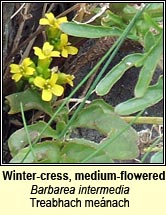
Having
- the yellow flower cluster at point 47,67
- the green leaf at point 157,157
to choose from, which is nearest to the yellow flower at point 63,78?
the yellow flower cluster at point 47,67

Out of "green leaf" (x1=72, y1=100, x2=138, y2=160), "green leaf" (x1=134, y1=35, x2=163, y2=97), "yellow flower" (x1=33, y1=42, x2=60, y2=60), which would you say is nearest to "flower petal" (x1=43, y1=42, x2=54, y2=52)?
"yellow flower" (x1=33, y1=42, x2=60, y2=60)

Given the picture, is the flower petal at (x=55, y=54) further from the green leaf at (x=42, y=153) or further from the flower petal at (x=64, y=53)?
the green leaf at (x=42, y=153)

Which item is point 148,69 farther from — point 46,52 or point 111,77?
point 46,52

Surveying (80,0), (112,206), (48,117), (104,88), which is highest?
(80,0)

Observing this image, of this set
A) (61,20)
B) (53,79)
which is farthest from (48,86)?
(61,20)

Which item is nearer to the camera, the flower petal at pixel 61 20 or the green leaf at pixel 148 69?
the green leaf at pixel 148 69

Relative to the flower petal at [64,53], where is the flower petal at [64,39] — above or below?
above

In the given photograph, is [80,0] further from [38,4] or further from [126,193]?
[126,193]

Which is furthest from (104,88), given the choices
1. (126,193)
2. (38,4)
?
(38,4)
